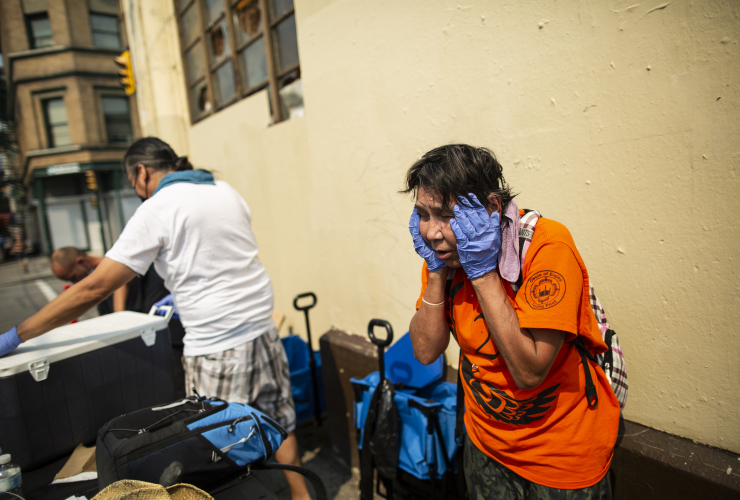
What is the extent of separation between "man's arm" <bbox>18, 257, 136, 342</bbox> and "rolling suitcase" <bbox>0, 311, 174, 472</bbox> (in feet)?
0.28

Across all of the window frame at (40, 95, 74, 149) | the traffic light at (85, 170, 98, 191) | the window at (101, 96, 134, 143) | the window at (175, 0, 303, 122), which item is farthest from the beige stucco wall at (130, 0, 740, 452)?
the window frame at (40, 95, 74, 149)

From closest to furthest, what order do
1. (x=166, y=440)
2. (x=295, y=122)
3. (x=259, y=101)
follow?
(x=166, y=440), (x=295, y=122), (x=259, y=101)

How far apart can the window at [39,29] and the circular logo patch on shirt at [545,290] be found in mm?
27289

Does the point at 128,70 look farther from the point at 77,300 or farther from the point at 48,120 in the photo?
the point at 48,120

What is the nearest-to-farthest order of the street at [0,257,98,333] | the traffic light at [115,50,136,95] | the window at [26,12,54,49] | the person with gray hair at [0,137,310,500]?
the person with gray hair at [0,137,310,500]
the traffic light at [115,50,136,95]
the street at [0,257,98,333]
the window at [26,12,54,49]

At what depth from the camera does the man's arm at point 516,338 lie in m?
1.06

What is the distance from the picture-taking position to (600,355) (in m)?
1.37

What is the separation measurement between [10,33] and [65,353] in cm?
2722

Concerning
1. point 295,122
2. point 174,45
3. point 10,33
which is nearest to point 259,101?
point 295,122

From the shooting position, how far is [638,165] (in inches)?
59.6

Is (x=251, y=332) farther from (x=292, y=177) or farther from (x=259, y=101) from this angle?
(x=259, y=101)

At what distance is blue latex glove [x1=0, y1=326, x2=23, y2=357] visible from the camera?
145 cm

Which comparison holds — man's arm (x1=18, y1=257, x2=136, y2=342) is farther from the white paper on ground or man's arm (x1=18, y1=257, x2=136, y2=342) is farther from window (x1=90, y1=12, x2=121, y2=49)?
window (x1=90, y1=12, x2=121, y2=49)

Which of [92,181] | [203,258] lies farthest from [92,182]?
[203,258]
